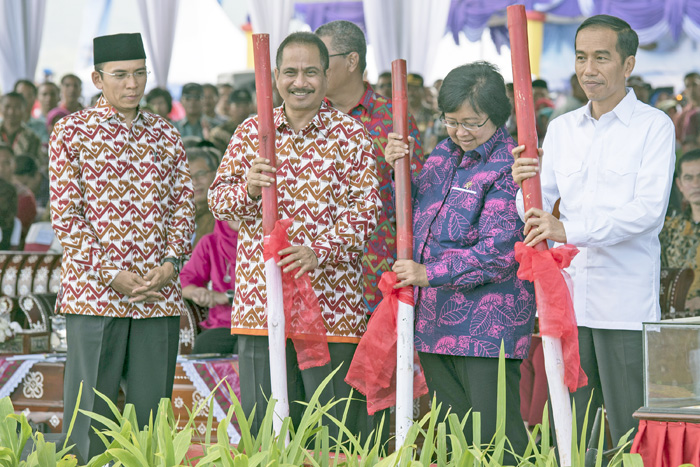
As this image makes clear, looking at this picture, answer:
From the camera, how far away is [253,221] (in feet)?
8.73

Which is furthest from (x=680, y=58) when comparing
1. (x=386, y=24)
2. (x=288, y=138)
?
(x=288, y=138)

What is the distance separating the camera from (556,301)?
6.81ft

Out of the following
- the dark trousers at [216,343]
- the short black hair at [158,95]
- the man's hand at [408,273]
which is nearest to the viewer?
the man's hand at [408,273]

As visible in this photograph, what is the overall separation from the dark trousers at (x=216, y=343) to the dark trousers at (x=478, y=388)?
6.01ft

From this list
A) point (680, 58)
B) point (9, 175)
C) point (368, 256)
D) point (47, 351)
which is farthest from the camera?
point (680, 58)

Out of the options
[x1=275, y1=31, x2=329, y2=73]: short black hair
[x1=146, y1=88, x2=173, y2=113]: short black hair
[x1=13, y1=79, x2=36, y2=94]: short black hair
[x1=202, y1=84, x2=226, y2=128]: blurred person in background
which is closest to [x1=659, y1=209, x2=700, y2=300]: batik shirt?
[x1=275, y1=31, x2=329, y2=73]: short black hair

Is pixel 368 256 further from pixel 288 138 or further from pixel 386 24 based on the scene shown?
pixel 386 24

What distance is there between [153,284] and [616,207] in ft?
4.47

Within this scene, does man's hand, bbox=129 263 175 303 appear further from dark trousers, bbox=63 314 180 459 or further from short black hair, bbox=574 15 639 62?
short black hair, bbox=574 15 639 62

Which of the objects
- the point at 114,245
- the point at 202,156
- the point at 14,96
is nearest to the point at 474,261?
the point at 114,245

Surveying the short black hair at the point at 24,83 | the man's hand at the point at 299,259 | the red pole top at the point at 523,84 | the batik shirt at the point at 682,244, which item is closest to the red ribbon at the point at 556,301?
the red pole top at the point at 523,84

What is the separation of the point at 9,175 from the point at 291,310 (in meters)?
5.06

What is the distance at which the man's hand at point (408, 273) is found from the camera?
234 cm

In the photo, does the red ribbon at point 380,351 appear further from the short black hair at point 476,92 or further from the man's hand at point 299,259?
the short black hair at point 476,92
